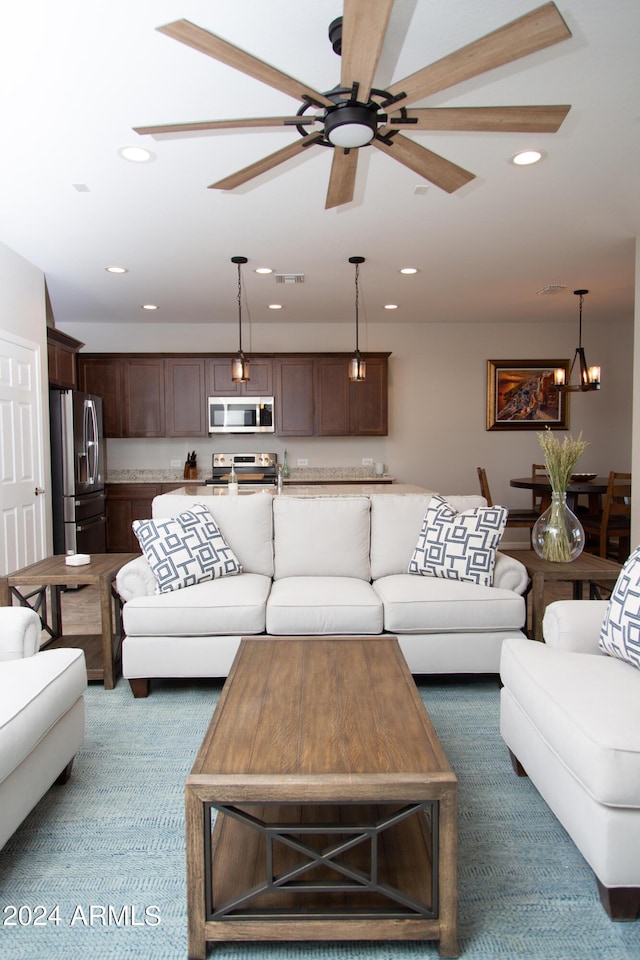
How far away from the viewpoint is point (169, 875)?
1591mm

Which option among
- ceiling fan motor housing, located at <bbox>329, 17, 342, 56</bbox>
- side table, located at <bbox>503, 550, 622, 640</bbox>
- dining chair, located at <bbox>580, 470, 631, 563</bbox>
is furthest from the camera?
dining chair, located at <bbox>580, 470, 631, 563</bbox>

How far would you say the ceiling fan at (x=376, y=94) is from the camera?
5.14ft

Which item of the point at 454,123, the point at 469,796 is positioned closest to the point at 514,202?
the point at 454,123

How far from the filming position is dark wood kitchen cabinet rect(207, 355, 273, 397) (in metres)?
6.48

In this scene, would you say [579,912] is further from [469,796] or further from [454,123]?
[454,123]

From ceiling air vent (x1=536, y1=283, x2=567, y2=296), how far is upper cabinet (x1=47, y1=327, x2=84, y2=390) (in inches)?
175

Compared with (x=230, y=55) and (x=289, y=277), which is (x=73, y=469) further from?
(x=230, y=55)

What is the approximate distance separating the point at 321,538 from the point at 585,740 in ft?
6.70

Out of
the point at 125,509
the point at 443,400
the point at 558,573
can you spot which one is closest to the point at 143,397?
the point at 125,509

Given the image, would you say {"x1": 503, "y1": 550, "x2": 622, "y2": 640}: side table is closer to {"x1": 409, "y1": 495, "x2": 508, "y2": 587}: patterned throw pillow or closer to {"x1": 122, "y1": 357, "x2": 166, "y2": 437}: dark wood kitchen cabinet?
{"x1": 409, "y1": 495, "x2": 508, "y2": 587}: patterned throw pillow

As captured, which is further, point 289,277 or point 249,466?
point 249,466

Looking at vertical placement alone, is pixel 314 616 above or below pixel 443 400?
below

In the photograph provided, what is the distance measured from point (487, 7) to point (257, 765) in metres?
2.47

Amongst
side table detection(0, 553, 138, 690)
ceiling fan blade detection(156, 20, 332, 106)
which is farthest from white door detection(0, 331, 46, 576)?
ceiling fan blade detection(156, 20, 332, 106)
